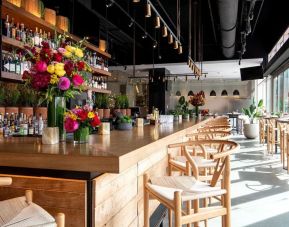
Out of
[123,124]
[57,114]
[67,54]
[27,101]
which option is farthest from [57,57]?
[27,101]

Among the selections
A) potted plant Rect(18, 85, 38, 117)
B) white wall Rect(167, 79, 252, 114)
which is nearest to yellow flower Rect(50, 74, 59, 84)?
potted plant Rect(18, 85, 38, 117)

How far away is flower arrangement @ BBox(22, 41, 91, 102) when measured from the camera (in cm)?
183

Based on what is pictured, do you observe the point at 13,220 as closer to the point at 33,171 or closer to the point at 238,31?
the point at 33,171

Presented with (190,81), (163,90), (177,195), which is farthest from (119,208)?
(190,81)

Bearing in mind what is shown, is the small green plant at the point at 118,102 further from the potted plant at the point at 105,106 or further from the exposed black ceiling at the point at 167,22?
the exposed black ceiling at the point at 167,22

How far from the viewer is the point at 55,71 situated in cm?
183

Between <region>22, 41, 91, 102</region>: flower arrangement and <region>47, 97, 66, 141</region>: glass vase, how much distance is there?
1.5 inches

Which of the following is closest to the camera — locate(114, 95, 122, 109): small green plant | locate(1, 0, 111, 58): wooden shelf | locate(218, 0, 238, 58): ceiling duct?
locate(1, 0, 111, 58): wooden shelf

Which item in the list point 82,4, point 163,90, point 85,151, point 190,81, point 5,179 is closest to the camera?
point 5,179

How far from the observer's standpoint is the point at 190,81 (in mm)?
20547

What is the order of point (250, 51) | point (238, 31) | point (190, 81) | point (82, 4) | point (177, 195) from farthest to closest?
1. point (190, 81)
2. point (250, 51)
3. point (238, 31)
4. point (82, 4)
5. point (177, 195)

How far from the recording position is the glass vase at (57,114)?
1937mm

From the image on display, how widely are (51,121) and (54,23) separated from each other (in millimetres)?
3517

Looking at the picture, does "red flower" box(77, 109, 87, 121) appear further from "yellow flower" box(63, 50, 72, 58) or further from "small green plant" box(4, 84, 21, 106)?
"small green plant" box(4, 84, 21, 106)
